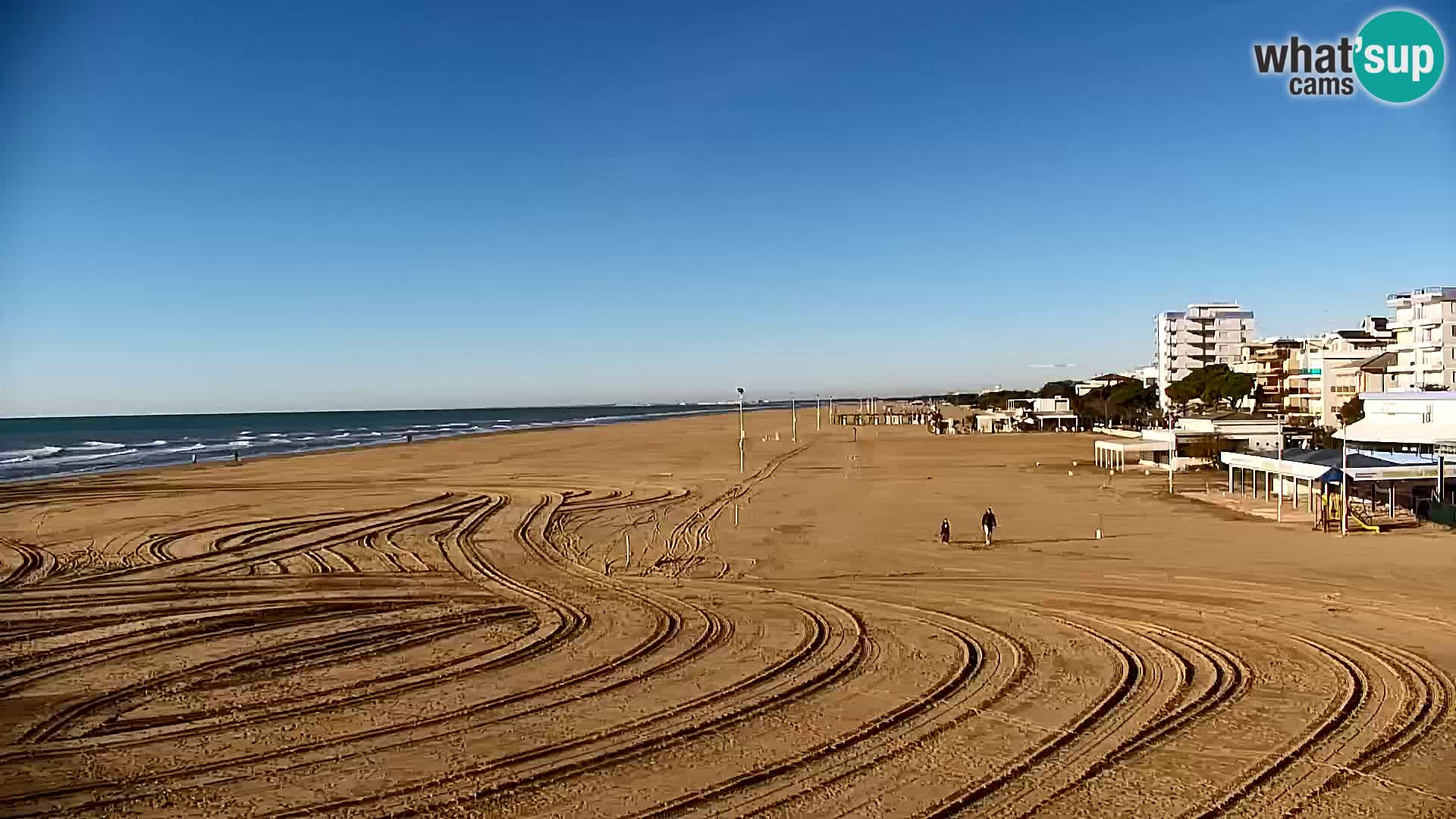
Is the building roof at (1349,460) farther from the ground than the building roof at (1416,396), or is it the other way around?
the building roof at (1416,396)

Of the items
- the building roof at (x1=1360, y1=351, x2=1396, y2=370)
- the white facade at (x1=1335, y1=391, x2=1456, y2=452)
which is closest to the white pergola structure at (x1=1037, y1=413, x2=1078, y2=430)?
the building roof at (x1=1360, y1=351, x2=1396, y2=370)

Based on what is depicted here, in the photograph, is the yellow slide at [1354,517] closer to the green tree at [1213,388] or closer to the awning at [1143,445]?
the awning at [1143,445]

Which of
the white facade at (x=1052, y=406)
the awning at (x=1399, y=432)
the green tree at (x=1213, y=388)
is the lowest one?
the awning at (x=1399, y=432)

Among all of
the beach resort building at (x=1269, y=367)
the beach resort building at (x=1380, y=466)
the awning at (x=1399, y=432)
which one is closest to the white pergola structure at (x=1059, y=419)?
the beach resort building at (x=1269, y=367)

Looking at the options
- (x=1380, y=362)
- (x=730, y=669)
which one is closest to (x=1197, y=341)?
(x=1380, y=362)

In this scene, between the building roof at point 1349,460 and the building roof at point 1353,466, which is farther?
the building roof at point 1349,460

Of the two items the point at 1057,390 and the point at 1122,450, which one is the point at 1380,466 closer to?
the point at 1122,450
